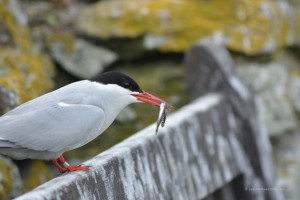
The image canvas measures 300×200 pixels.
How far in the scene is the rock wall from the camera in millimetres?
4121

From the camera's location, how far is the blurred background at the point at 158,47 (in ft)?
20.7

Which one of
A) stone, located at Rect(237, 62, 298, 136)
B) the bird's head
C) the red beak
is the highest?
the bird's head

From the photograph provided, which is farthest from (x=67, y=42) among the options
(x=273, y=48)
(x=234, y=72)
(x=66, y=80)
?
(x=273, y=48)

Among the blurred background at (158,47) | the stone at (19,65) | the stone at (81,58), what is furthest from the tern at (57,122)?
the stone at (81,58)

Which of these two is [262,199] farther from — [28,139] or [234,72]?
[28,139]

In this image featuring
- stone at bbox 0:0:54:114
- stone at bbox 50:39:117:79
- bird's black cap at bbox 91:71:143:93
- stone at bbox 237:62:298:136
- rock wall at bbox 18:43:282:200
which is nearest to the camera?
rock wall at bbox 18:43:282:200

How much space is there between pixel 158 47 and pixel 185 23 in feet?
1.16

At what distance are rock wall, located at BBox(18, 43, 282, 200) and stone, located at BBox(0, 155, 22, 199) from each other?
873 millimetres

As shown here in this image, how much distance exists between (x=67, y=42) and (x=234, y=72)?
1.49 metres

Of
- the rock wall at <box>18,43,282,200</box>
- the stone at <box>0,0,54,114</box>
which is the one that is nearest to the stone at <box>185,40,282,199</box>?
the rock wall at <box>18,43,282,200</box>

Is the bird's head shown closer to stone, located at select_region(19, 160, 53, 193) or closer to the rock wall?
the rock wall

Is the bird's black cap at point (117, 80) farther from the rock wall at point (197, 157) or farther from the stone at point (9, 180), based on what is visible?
the stone at point (9, 180)

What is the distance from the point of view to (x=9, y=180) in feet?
16.2

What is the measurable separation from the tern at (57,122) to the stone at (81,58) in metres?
1.54
